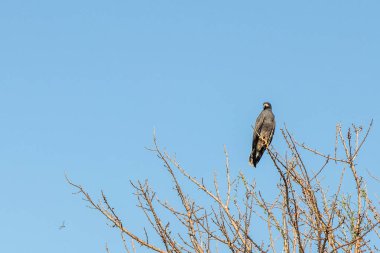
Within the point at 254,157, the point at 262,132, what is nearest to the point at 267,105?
the point at 262,132

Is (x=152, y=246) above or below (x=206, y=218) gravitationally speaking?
below

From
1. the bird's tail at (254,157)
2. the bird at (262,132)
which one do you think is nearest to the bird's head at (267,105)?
the bird at (262,132)

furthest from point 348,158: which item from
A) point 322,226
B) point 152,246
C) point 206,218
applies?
point 152,246

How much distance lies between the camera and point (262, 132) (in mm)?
Answer: 11836

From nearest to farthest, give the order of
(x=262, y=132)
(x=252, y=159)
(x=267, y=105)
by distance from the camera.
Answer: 1. (x=252, y=159)
2. (x=262, y=132)
3. (x=267, y=105)

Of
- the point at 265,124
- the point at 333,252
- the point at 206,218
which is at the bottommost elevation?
the point at 333,252

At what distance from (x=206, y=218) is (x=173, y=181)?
0.47 metres

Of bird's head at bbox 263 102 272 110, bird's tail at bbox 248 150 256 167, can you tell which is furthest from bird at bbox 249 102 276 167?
bird's head at bbox 263 102 272 110

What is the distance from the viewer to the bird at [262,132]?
10844mm

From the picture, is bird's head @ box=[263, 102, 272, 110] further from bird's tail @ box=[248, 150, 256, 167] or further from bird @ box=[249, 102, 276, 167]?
bird's tail @ box=[248, 150, 256, 167]

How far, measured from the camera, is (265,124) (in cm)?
1198

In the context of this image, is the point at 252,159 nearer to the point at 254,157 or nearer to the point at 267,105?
the point at 254,157

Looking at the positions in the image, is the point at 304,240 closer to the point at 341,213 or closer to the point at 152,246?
the point at 341,213

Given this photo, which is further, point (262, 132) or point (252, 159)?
point (262, 132)
